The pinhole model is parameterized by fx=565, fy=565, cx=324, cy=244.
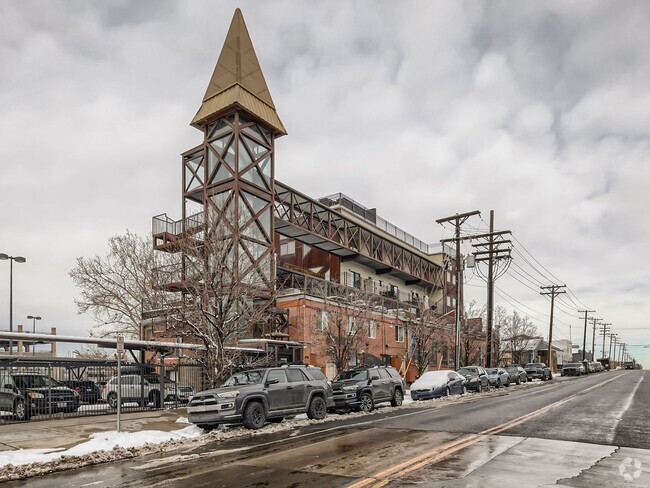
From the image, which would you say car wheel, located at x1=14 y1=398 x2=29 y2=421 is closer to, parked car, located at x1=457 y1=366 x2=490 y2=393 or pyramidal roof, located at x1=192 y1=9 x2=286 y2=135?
pyramidal roof, located at x1=192 y1=9 x2=286 y2=135

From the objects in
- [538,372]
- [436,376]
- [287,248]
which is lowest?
[538,372]

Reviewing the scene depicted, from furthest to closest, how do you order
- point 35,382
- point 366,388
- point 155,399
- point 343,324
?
point 343,324
point 366,388
point 155,399
point 35,382

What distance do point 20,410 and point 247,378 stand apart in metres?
6.91

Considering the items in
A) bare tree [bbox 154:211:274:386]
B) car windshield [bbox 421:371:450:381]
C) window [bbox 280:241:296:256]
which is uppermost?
window [bbox 280:241:296:256]

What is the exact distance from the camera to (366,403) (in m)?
20.7

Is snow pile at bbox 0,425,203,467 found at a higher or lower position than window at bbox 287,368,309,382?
lower

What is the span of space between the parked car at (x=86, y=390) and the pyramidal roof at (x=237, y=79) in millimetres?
19298

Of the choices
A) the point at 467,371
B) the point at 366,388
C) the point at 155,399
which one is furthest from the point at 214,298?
the point at 467,371

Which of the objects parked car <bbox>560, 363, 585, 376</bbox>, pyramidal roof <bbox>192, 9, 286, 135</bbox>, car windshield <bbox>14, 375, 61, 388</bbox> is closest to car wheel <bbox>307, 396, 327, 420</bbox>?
car windshield <bbox>14, 375, 61, 388</bbox>

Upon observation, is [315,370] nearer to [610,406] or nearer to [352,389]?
[352,389]

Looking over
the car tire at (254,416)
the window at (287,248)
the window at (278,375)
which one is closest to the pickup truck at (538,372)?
the window at (287,248)

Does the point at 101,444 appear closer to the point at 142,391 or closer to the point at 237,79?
the point at 142,391

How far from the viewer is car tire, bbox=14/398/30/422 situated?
54.8ft

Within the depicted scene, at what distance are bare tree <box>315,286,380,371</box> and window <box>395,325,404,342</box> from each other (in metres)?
7.60
